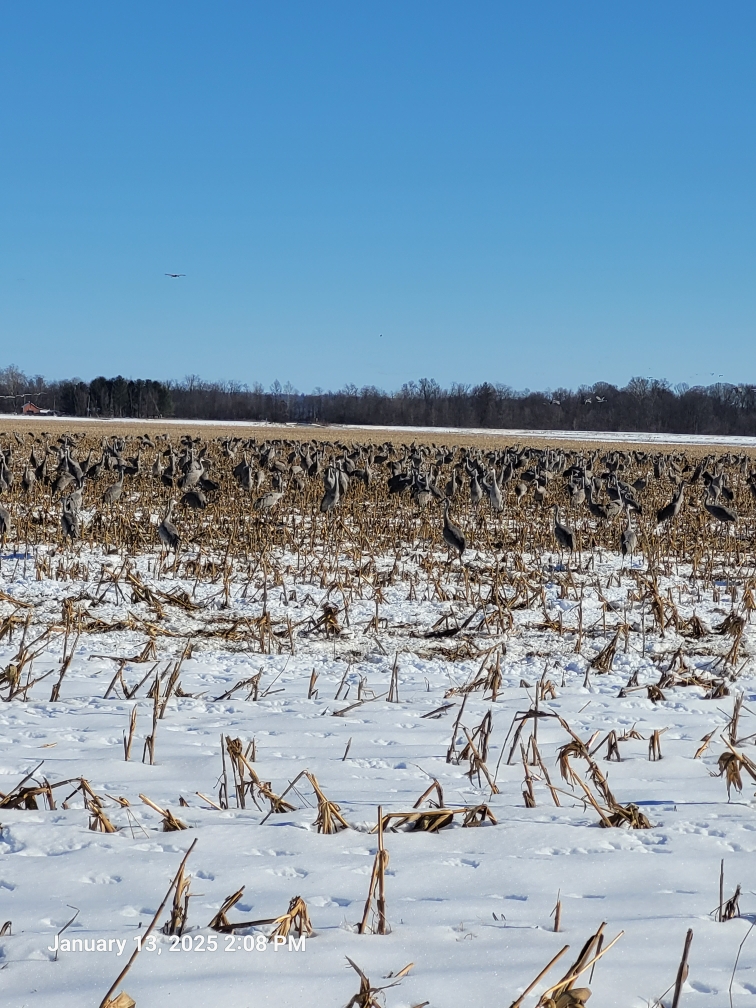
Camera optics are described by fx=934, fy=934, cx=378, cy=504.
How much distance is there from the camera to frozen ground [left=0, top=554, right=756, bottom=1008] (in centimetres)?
231

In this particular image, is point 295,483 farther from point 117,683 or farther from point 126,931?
point 126,931

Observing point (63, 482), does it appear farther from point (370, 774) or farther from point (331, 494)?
point (370, 774)

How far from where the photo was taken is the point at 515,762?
433 cm

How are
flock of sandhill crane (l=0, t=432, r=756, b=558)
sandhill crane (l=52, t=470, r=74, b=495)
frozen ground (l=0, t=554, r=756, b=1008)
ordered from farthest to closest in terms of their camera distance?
1. sandhill crane (l=52, t=470, r=74, b=495)
2. flock of sandhill crane (l=0, t=432, r=756, b=558)
3. frozen ground (l=0, t=554, r=756, b=1008)

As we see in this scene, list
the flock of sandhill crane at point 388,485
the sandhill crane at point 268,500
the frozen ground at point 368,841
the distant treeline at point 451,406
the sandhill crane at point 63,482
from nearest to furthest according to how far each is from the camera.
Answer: the frozen ground at point 368,841 < the flock of sandhill crane at point 388,485 < the sandhill crane at point 63,482 < the sandhill crane at point 268,500 < the distant treeline at point 451,406

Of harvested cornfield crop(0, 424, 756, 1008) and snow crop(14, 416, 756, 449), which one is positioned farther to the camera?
snow crop(14, 416, 756, 449)

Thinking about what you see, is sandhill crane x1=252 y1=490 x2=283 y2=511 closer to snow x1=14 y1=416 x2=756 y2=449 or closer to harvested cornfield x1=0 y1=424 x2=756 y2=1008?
harvested cornfield x1=0 y1=424 x2=756 y2=1008

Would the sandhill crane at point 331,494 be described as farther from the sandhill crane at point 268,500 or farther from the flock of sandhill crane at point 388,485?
the sandhill crane at point 268,500

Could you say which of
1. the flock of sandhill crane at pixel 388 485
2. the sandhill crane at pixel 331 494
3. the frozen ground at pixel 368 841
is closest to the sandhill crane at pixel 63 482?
the flock of sandhill crane at pixel 388 485

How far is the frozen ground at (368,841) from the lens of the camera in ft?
7.58

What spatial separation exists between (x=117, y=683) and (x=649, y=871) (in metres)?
3.52

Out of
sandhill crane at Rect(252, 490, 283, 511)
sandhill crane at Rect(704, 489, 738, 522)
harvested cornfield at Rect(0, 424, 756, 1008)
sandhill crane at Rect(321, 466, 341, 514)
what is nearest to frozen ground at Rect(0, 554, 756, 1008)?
harvested cornfield at Rect(0, 424, 756, 1008)

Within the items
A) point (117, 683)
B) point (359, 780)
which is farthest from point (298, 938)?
point (117, 683)

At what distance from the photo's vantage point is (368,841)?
10.6 ft
